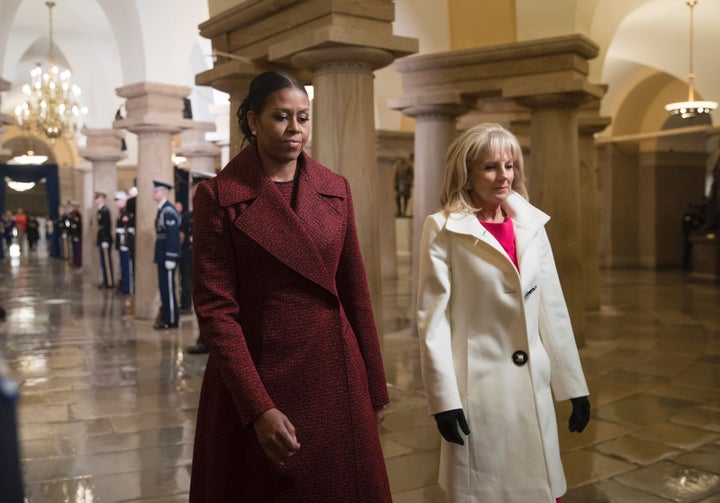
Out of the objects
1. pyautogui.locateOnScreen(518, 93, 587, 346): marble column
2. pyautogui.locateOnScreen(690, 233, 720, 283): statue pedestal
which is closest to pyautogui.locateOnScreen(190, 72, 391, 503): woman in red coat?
pyautogui.locateOnScreen(518, 93, 587, 346): marble column

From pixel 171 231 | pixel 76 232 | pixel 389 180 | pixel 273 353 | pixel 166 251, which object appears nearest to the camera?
pixel 273 353

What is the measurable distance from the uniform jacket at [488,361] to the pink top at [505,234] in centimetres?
3

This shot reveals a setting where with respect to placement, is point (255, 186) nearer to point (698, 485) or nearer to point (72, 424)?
point (698, 485)

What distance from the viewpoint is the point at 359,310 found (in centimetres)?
229

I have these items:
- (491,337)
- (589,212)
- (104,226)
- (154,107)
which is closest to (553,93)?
(589,212)

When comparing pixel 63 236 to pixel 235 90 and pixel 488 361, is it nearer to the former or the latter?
pixel 235 90

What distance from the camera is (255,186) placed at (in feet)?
7.13

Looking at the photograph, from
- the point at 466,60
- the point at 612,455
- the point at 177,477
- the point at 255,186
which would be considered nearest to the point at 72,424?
the point at 177,477

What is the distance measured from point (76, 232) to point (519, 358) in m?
20.3

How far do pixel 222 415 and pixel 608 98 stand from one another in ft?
61.7

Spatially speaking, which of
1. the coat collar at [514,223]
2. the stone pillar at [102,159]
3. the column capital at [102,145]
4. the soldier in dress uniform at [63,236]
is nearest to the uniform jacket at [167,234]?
the stone pillar at [102,159]

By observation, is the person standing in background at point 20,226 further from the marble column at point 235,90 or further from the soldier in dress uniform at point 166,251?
the marble column at point 235,90

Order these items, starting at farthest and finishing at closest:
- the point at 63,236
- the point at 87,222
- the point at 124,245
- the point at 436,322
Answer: the point at 63,236 < the point at 87,222 < the point at 124,245 < the point at 436,322

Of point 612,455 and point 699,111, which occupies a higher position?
point 699,111
